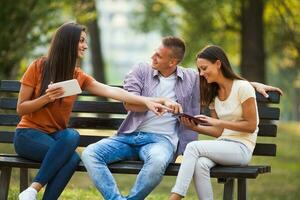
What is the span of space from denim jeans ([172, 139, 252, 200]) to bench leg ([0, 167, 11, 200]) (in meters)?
1.42

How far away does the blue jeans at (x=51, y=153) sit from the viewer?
603 cm

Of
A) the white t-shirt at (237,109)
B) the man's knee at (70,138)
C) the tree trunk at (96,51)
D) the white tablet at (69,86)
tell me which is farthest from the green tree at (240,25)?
the white tablet at (69,86)

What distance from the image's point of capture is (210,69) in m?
6.28

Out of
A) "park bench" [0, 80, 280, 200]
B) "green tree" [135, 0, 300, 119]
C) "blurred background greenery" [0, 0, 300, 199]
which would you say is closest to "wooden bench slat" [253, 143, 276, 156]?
"park bench" [0, 80, 280, 200]

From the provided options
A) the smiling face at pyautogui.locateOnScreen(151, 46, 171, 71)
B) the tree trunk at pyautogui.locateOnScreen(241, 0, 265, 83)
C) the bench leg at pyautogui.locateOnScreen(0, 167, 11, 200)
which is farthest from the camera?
the tree trunk at pyautogui.locateOnScreen(241, 0, 265, 83)

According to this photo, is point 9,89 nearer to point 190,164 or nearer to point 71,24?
point 71,24

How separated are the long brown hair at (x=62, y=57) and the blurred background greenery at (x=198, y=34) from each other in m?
1.46

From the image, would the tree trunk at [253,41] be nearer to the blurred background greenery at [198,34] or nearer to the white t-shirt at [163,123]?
the blurred background greenery at [198,34]

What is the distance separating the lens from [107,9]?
367 ft

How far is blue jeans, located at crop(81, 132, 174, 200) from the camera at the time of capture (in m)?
5.92

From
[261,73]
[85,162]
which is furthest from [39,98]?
[261,73]

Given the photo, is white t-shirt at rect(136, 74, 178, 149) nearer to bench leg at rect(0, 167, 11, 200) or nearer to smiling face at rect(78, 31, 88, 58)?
smiling face at rect(78, 31, 88, 58)

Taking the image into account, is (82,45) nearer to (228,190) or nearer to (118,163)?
(118,163)

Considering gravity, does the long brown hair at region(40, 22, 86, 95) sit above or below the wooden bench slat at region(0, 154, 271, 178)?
above
